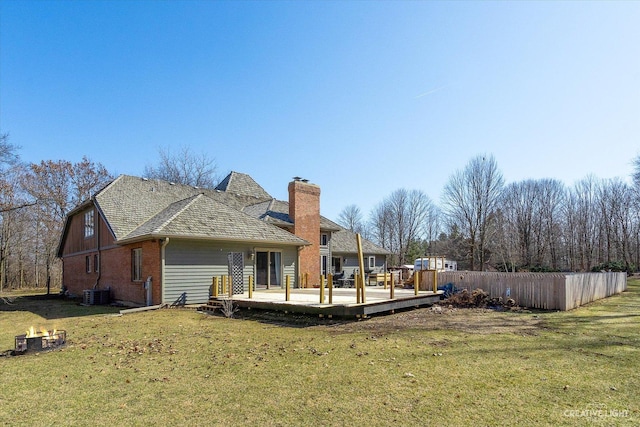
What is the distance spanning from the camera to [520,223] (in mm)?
45062

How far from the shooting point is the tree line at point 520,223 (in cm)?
3756

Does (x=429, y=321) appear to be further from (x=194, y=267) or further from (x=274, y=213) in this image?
(x=274, y=213)

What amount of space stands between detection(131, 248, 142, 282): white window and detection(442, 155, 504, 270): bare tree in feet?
101

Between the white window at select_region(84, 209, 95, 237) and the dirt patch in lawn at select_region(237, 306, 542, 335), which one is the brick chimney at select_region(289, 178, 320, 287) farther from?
the white window at select_region(84, 209, 95, 237)

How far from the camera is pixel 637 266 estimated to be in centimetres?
3903

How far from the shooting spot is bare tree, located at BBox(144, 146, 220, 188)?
118ft

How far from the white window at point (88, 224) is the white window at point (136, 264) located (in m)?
5.31

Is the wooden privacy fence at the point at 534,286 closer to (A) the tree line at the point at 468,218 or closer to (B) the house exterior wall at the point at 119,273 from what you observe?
(B) the house exterior wall at the point at 119,273

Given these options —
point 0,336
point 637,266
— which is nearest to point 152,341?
point 0,336

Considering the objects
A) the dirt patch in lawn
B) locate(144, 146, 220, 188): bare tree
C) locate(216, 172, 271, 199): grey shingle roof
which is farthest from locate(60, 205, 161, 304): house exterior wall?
locate(144, 146, 220, 188): bare tree

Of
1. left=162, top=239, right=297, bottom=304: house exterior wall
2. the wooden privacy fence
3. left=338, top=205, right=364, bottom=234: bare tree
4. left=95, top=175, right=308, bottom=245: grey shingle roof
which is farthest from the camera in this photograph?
left=338, top=205, right=364, bottom=234: bare tree

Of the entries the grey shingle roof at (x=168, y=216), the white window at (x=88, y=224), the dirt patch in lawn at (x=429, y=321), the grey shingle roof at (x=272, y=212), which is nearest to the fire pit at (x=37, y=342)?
the dirt patch in lawn at (x=429, y=321)

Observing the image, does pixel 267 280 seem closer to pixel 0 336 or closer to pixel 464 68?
pixel 0 336

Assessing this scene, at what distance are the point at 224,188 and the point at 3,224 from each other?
17.9 meters
